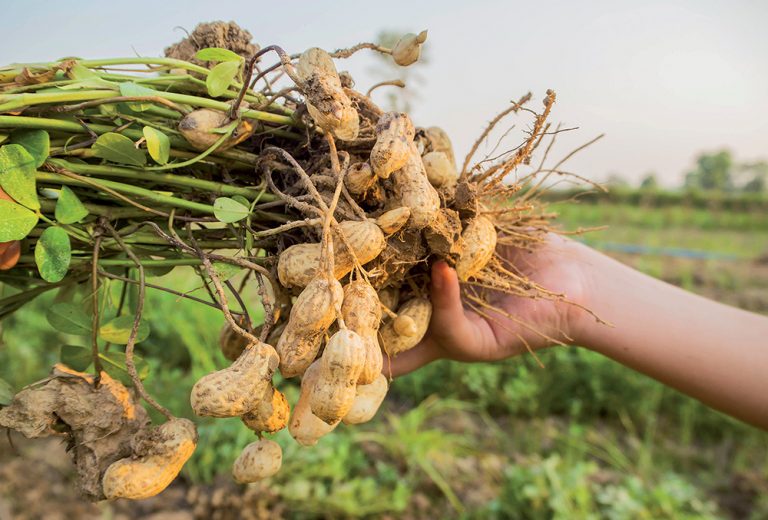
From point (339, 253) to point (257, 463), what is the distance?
0.27 m

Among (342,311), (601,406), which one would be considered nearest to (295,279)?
(342,311)

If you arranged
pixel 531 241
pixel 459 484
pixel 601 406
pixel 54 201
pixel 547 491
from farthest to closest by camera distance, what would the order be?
pixel 601 406 → pixel 459 484 → pixel 547 491 → pixel 531 241 → pixel 54 201

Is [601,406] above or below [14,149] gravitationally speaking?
below

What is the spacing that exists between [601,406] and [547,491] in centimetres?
128

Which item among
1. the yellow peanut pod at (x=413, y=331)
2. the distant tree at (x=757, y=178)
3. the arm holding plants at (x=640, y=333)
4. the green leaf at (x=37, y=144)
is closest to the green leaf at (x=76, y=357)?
the green leaf at (x=37, y=144)

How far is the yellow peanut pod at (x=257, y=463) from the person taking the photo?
0.68 metres

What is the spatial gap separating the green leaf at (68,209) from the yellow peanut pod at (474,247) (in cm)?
47

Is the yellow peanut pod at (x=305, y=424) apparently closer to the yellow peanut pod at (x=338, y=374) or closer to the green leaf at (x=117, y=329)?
the yellow peanut pod at (x=338, y=374)

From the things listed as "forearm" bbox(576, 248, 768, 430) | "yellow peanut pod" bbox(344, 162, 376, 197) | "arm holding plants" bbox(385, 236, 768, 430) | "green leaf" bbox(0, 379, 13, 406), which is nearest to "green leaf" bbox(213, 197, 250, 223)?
"yellow peanut pod" bbox(344, 162, 376, 197)

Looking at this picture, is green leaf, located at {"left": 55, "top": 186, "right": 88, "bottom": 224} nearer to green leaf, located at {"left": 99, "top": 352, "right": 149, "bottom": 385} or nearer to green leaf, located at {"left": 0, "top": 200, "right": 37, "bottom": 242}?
green leaf, located at {"left": 0, "top": 200, "right": 37, "bottom": 242}

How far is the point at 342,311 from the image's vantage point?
0.63 meters

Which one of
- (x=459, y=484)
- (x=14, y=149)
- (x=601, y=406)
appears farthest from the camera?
(x=601, y=406)

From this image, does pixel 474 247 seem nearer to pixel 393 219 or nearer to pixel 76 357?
pixel 393 219

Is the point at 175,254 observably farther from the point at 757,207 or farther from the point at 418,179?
the point at 757,207
